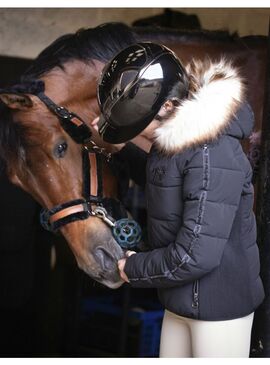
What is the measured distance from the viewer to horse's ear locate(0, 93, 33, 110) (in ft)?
7.51

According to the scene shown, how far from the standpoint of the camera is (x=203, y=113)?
168 cm

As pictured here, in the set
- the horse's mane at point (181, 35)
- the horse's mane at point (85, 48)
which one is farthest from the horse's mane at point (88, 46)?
the horse's mane at point (181, 35)

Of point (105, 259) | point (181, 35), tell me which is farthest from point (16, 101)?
point (181, 35)

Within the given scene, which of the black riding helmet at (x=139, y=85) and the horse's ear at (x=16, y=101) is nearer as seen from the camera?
the black riding helmet at (x=139, y=85)

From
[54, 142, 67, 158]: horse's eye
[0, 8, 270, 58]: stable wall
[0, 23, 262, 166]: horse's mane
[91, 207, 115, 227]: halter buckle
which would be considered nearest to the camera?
[91, 207, 115, 227]: halter buckle

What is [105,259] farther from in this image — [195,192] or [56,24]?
[56,24]

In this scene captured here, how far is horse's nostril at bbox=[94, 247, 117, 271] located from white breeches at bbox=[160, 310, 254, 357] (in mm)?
284

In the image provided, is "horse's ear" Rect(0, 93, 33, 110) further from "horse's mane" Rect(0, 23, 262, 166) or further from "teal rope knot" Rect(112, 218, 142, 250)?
"teal rope knot" Rect(112, 218, 142, 250)

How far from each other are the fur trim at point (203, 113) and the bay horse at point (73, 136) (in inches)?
19.8

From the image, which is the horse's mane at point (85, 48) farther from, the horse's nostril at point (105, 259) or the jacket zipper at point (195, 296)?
the jacket zipper at point (195, 296)

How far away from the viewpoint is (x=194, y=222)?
5.26 ft

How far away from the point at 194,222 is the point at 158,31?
1.28 m

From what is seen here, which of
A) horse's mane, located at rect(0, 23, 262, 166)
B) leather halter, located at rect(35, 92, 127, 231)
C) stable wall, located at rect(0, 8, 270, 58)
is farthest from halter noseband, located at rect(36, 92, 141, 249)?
stable wall, located at rect(0, 8, 270, 58)

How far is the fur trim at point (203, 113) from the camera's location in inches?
65.4
